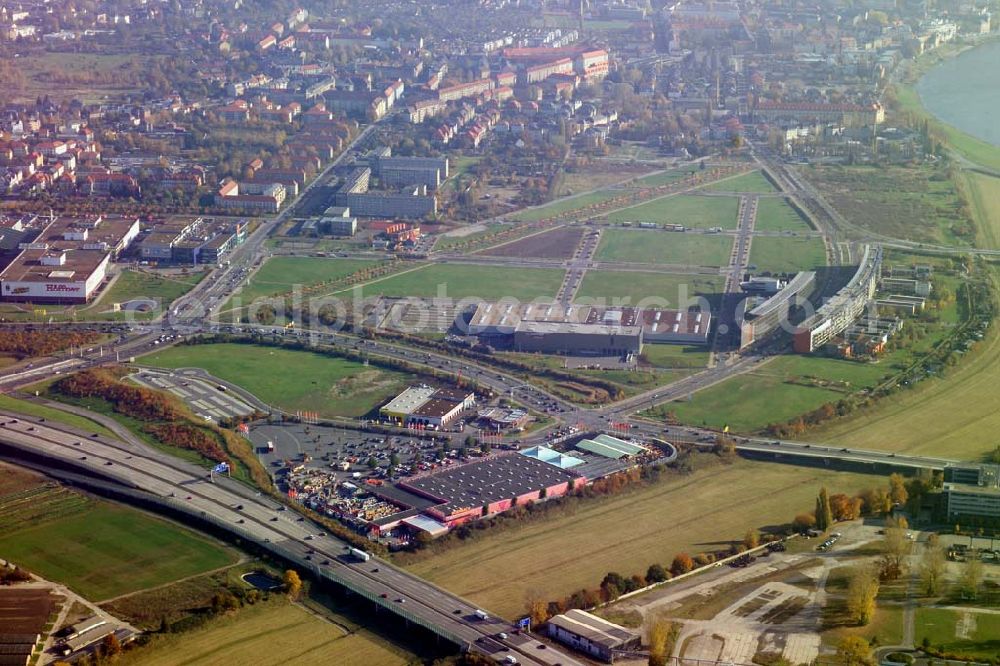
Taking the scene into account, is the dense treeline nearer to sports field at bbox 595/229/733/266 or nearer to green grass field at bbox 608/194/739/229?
sports field at bbox 595/229/733/266

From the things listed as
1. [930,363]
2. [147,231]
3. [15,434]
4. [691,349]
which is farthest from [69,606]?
[147,231]

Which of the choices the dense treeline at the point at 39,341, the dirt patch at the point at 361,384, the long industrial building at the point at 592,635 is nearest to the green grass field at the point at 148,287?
the dense treeline at the point at 39,341

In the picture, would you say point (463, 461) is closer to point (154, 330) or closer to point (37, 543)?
point (37, 543)

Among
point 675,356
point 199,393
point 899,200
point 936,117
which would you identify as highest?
point 936,117

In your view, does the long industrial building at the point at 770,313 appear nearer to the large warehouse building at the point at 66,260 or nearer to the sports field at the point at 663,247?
the sports field at the point at 663,247

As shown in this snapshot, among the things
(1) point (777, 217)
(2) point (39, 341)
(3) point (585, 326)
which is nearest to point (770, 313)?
(3) point (585, 326)

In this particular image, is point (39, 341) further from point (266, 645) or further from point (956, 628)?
point (956, 628)
